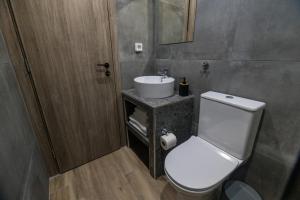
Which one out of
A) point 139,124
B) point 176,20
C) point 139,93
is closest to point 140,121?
point 139,124

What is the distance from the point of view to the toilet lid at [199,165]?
2.82 ft

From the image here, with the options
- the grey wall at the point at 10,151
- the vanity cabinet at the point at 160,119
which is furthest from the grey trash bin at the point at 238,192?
the grey wall at the point at 10,151

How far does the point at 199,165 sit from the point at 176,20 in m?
1.33

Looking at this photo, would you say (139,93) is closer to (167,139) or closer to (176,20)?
(167,139)

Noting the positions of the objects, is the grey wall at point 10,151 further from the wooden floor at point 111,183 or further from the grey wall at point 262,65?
the grey wall at point 262,65

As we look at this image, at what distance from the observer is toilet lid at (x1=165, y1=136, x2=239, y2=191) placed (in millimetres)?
861

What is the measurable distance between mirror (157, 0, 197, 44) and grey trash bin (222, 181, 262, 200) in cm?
133

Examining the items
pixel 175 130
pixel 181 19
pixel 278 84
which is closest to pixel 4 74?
pixel 175 130

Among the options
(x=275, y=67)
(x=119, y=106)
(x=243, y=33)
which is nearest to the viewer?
(x=275, y=67)

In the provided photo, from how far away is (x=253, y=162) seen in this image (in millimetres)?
1098

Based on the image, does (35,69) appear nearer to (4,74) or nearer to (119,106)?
(4,74)

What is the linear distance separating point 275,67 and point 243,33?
303mm

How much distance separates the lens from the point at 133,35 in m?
1.56

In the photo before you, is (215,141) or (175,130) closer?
(215,141)
